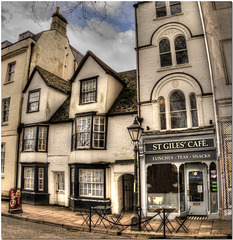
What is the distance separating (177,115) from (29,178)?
992cm

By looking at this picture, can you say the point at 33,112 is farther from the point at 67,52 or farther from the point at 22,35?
the point at 22,35

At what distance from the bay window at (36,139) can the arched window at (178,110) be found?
27.0 feet

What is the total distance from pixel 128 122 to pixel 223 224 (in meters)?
6.26

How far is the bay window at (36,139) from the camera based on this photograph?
46.4 feet

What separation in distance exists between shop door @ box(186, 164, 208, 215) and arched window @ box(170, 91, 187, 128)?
207 centimetres

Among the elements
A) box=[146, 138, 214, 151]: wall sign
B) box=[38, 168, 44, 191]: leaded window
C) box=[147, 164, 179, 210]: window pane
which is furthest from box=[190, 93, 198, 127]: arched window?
box=[38, 168, 44, 191]: leaded window

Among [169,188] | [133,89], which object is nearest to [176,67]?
[133,89]

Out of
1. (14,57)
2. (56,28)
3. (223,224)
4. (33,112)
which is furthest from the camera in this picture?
(56,28)

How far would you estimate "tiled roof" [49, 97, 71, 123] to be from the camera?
14.0 metres

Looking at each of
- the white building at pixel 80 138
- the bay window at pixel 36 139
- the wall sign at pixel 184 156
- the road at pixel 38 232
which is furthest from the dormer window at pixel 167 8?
the road at pixel 38 232

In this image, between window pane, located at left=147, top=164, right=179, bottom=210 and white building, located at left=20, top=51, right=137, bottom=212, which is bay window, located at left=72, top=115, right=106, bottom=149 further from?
window pane, located at left=147, top=164, right=179, bottom=210

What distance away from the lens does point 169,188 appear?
32.6 ft

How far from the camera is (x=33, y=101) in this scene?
15.1m

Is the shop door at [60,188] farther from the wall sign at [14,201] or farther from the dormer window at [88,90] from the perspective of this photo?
the dormer window at [88,90]
